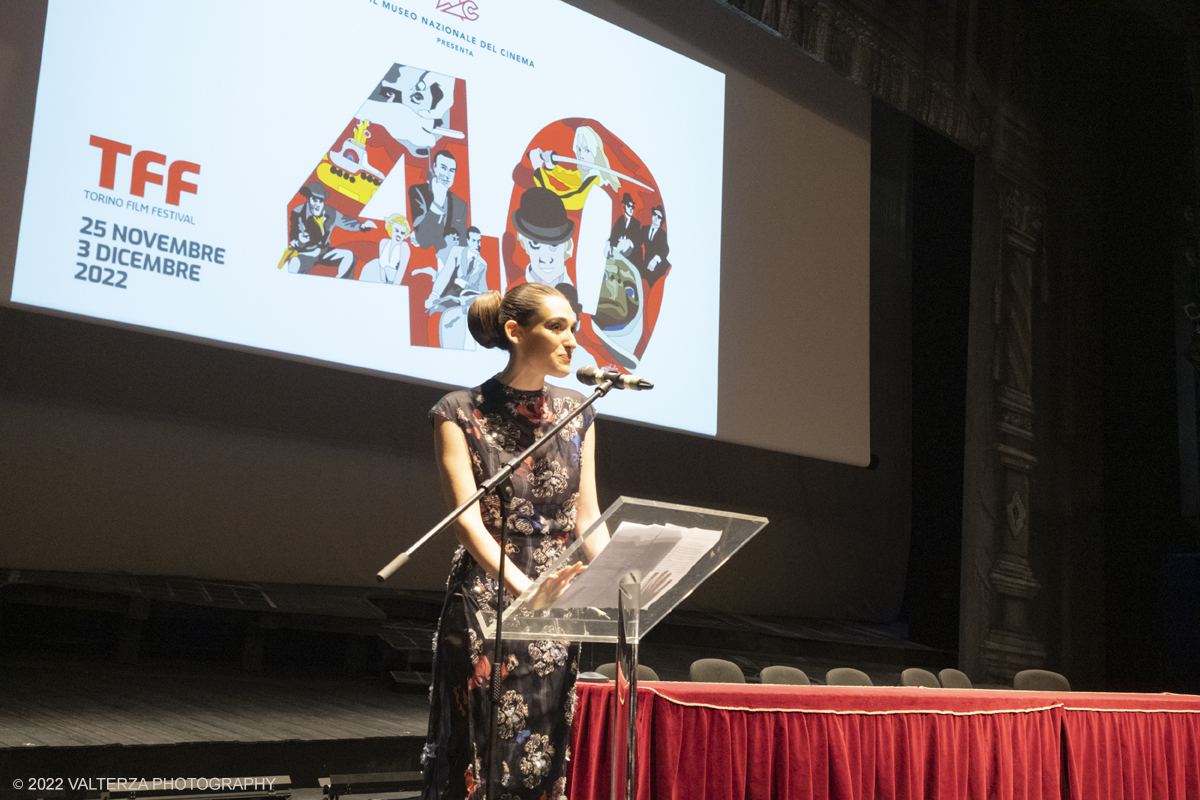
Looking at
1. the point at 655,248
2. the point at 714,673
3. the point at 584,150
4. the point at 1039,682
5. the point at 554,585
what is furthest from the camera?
the point at 655,248

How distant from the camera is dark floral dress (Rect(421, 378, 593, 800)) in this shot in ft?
6.16

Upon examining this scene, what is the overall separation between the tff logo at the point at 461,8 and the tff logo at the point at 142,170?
1264 millimetres

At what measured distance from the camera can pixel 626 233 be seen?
16.0 ft

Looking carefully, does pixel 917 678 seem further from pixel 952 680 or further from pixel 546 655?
pixel 546 655

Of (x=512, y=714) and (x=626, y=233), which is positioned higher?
(x=626, y=233)

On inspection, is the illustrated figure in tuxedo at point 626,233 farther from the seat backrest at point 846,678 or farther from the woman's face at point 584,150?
the seat backrest at point 846,678

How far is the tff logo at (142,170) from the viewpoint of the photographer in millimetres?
3508

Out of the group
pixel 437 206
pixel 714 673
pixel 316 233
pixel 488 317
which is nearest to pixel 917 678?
pixel 714 673

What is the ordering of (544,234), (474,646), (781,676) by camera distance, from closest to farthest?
(474,646) < (781,676) < (544,234)

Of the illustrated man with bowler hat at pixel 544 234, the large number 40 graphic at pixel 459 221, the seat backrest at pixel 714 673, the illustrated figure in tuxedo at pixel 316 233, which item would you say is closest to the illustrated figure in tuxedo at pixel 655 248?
the large number 40 graphic at pixel 459 221

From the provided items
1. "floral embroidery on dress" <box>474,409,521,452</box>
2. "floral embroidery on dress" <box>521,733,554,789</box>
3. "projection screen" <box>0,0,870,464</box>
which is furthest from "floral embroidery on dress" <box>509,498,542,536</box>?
"projection screen" <box>0,0,870,464</box>

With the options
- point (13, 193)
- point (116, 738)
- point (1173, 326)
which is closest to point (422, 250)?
point (13, 193)

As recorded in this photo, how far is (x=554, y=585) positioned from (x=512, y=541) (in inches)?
12.7

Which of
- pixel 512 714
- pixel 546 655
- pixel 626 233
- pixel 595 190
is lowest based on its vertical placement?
pixel 512 714
